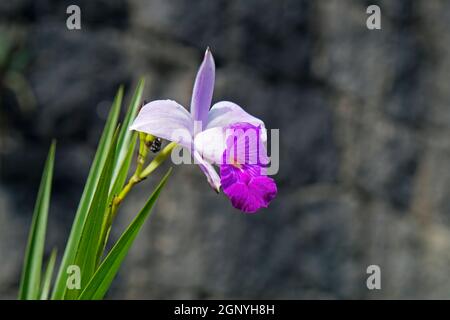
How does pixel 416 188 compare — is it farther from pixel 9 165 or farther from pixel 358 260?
pixel 9 165

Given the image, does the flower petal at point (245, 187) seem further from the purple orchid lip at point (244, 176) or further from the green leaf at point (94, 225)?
the green leaf at point (94, 225)

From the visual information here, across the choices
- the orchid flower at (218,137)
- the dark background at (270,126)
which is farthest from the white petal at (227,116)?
the dark background at (270,126)

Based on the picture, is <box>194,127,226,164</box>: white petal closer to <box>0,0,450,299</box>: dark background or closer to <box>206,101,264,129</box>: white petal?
<box>206,101,264,129</box>: white petal

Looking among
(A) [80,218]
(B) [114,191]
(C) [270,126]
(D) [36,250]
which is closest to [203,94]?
(B) [114,191]

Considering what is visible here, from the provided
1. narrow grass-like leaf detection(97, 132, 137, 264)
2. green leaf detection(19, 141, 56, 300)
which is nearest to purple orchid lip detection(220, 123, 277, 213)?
narrow grass-like leaf detection(97, 132, 137, 264)

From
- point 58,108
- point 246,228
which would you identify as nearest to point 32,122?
point 58,108

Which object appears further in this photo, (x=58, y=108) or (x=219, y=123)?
(x=58, y=108)
